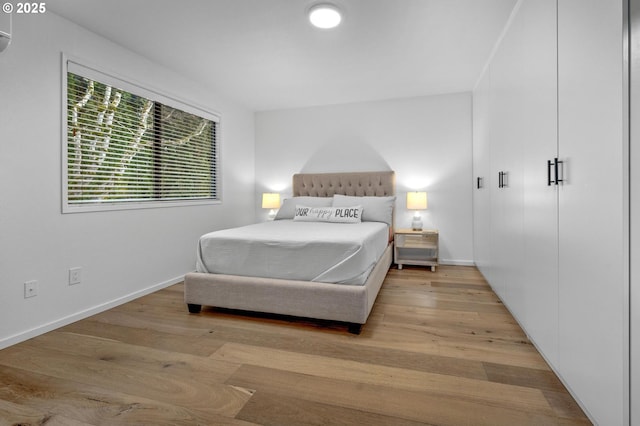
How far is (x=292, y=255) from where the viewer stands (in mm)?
2463

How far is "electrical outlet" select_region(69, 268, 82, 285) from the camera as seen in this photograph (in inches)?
97.8

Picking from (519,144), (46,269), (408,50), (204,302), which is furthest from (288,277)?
(408,50)

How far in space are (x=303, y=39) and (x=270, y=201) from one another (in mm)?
2485

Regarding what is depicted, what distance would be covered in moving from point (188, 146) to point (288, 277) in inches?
89.3

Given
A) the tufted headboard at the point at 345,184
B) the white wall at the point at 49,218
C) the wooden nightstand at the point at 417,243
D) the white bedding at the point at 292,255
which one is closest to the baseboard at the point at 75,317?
the white wall at the point at 49,218

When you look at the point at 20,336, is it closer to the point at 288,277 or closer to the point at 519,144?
the point at 288,277

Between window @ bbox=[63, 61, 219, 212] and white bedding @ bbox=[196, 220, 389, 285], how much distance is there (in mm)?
1013

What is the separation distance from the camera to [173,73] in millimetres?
3465

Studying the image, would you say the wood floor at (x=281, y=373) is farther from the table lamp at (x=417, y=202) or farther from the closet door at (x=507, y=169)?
the table lamp at (x=417, y=202)

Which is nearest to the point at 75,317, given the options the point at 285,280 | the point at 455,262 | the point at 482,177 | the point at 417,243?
the point at 285,280

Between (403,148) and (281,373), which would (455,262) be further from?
(281,373)

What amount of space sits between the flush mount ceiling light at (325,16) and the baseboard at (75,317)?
2.88m

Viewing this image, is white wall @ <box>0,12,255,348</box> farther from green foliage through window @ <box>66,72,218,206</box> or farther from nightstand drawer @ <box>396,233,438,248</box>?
nightstand drawer @ <box>396,233,438,248</box>

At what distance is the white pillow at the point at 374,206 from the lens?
157 inches
